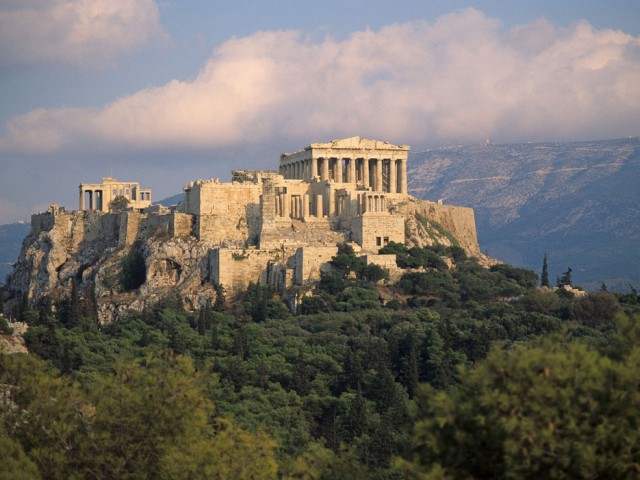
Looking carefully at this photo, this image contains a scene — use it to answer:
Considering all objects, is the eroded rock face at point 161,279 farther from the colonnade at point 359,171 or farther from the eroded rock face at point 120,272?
the colonnade at point 359,171

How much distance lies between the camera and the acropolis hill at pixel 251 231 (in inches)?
3558

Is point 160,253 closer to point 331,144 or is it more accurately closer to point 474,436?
point 331,144

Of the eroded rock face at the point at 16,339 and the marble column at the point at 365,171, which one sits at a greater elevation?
the marble column at the point at 365,171

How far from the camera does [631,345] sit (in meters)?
31.7

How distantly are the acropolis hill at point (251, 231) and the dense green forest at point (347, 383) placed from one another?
7.58 feet

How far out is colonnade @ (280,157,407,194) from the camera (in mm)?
103125

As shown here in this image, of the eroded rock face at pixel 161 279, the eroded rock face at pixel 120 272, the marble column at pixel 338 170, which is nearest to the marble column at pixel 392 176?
the marble column at pixel 338 170

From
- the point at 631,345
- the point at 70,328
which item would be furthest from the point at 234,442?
the point at 70,328

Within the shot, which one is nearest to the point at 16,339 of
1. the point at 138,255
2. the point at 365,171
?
the point at 138,255

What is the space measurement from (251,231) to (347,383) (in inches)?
943

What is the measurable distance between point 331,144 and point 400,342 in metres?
29.5

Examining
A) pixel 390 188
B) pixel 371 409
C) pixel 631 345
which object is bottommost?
pixel 371 409

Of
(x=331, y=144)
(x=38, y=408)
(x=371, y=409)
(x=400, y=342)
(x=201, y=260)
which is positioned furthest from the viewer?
(x=331, y=144)

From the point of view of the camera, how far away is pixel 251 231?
95.0 meters
